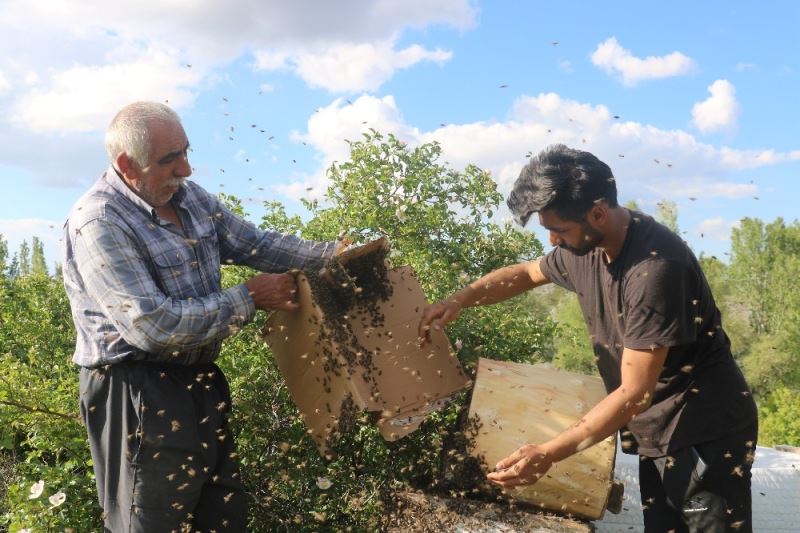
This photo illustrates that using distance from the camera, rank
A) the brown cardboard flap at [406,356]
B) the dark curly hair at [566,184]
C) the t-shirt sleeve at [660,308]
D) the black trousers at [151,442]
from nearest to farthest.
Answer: the t-shirt sleeve at [660,308]
the dark curly hair at [566,184]
the black trousers at [151,442]
the brown cardboard flap at [406,356]

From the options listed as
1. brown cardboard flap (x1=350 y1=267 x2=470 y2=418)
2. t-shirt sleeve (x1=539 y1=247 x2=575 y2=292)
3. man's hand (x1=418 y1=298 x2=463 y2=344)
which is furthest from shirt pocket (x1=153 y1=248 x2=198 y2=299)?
t-shirt sleeve (x1=539 y1=247 x2=575 y2=292)

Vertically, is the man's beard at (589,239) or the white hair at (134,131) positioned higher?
the white hair at (134,131)

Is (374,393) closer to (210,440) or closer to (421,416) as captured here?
(421,416)

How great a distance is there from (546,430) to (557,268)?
82 centimetres

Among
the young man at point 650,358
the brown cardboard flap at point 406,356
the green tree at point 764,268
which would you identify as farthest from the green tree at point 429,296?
the green tree at point 764,268

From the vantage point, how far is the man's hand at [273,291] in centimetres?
356

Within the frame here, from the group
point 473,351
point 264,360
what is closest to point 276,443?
point 264,360

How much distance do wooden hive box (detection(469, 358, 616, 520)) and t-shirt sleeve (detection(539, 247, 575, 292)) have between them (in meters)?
0.53

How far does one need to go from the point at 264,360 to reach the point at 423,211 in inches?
65.4

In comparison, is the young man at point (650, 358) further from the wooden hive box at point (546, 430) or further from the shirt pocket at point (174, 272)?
the shirt pocket at point (174, 272)

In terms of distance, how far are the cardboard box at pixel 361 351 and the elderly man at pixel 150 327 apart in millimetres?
299

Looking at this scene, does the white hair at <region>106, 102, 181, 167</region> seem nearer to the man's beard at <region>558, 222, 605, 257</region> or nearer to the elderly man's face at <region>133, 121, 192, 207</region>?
the elderly man's face at <region>133, 121, 192, 207</region>

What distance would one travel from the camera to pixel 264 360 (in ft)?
16.3

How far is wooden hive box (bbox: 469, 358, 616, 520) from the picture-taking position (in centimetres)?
371
